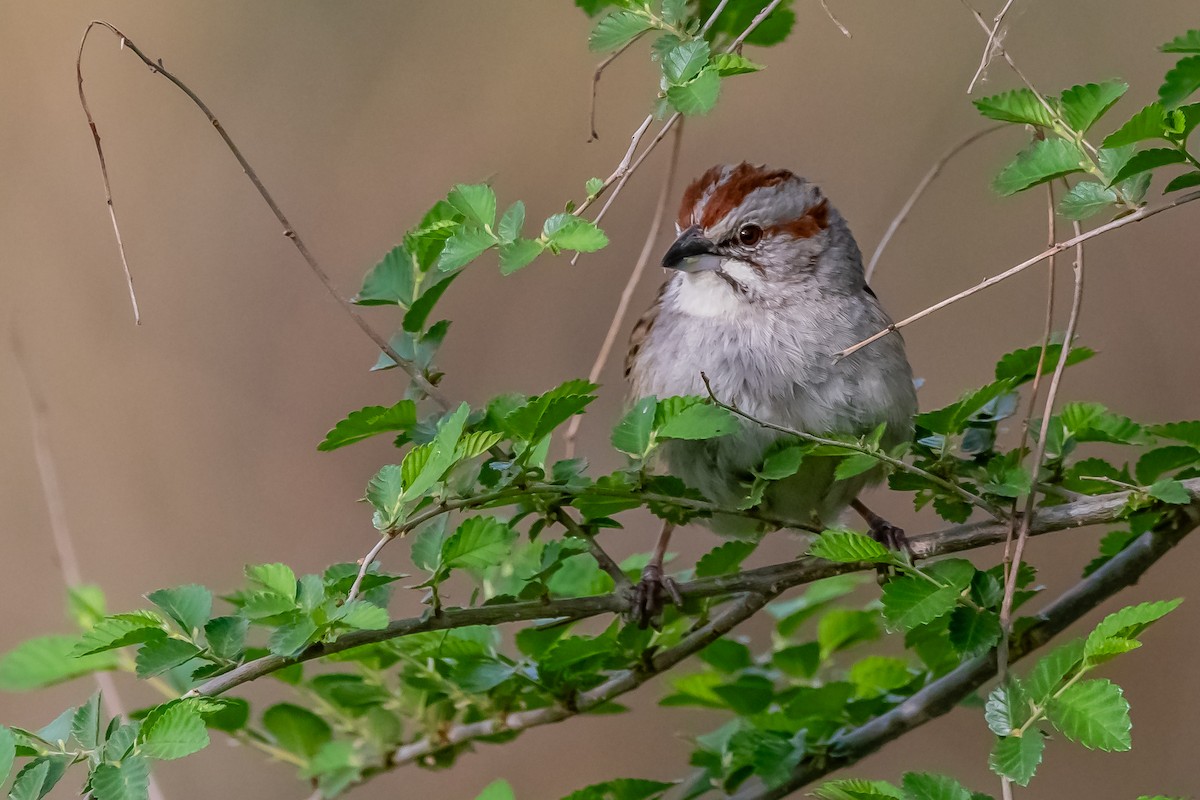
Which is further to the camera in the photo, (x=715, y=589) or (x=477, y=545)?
(x=715, y=589)

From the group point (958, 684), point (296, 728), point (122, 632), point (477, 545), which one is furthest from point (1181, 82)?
point (296, 728)

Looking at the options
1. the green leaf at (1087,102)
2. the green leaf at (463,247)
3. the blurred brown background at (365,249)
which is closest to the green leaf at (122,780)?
the green leaf at (463,247)

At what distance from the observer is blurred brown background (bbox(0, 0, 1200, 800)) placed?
4.43m

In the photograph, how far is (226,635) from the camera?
1.63 meters

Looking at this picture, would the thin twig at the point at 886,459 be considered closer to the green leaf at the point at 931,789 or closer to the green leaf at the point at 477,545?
the green leaf at the point at 477,545

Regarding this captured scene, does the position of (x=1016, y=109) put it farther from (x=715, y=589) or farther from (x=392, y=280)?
(x=392, y=280)

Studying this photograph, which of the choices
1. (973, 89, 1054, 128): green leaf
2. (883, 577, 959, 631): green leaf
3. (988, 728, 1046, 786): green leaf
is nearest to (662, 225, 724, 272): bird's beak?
(973, 89, 1054, 128): green leaf

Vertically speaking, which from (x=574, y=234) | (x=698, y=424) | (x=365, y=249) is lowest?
(x=698, y=424)

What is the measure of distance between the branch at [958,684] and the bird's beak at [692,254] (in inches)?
43.5

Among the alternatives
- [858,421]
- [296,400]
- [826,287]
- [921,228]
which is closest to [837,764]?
[858,421]

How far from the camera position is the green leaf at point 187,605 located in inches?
64.6

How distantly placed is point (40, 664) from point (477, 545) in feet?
2.65

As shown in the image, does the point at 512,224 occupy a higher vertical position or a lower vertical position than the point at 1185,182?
higher

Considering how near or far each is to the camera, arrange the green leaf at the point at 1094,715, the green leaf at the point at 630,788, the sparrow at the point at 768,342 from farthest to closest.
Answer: the sparrow at the point at 768,342 < the green leaf at the point at 630,788 < the green leaf at the point at 1094,715
